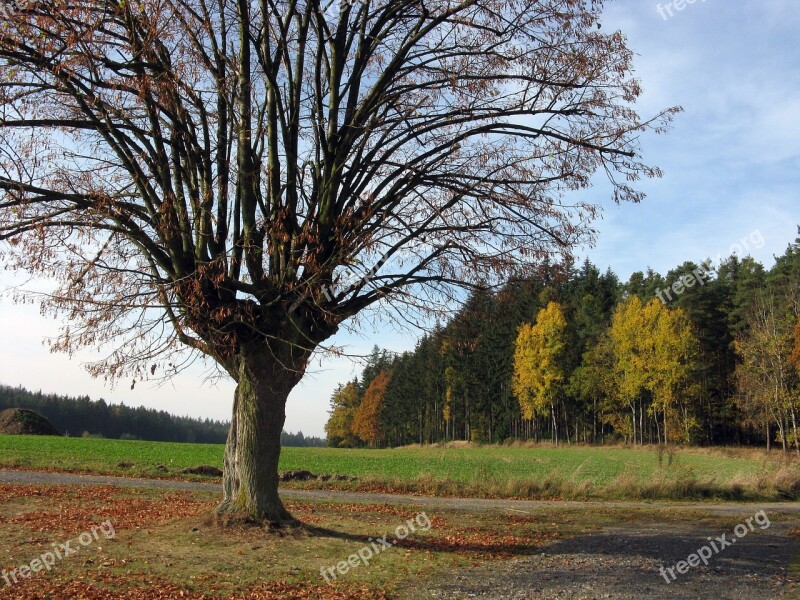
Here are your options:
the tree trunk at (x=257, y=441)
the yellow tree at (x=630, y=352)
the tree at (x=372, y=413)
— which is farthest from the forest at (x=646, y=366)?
the tree trunk at (x=257, y=441)

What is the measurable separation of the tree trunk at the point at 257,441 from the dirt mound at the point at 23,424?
50791mm

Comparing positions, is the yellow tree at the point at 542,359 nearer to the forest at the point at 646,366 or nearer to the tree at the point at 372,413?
the forest at the point at 646,366

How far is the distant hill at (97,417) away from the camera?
112625mm

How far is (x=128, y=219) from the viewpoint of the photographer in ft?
28.1

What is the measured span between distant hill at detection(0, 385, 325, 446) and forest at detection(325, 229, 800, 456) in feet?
198

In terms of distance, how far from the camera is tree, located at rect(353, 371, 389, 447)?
3701 inches

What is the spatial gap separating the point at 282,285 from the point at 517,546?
18.3ft

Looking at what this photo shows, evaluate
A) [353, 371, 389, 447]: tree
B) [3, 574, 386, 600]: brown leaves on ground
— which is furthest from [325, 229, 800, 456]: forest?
[3, 574, 386, 600]: brown leaves on ground

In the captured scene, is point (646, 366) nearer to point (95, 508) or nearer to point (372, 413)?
point (95, 508)

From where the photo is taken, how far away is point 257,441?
9.55m

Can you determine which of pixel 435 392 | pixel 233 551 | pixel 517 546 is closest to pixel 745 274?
pixel 435 392

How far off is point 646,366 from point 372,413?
5150 centimetres

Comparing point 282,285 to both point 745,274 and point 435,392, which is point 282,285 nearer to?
point 745,274

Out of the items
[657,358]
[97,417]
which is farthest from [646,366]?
[97,417]
